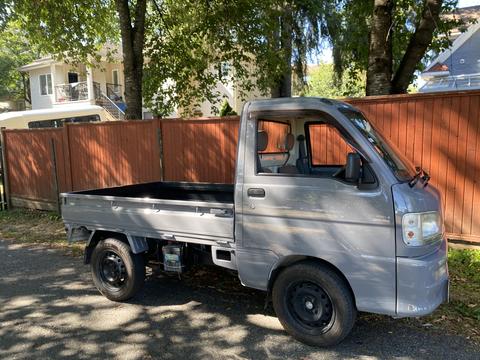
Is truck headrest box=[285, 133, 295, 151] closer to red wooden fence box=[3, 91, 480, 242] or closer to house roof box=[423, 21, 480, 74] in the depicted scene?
red wooden fence box=[3, 91, 480, 242]

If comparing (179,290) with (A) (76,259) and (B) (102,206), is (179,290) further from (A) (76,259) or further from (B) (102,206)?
(A) (76,259)

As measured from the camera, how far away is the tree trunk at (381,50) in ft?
26.8

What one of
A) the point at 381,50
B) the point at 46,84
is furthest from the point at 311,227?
the point at 46,84

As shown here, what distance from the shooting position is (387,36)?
26.9 ft

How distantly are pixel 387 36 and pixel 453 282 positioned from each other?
4771mm

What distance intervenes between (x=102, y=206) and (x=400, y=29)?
1044 cm

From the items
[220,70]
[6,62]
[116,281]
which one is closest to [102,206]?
[116,281]

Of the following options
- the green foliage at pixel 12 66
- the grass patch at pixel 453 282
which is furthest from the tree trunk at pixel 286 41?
the green foliage at pixel 12 66

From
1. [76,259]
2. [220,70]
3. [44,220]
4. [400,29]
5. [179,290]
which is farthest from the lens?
[220,70]

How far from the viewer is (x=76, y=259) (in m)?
7.18

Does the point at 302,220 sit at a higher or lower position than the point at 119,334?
higher

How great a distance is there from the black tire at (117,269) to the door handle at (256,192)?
5.78 ft

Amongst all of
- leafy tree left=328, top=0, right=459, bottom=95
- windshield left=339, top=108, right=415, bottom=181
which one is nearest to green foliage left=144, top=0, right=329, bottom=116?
leafy tree left=328, top=0, right=459, bottom=95

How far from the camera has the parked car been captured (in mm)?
19078
